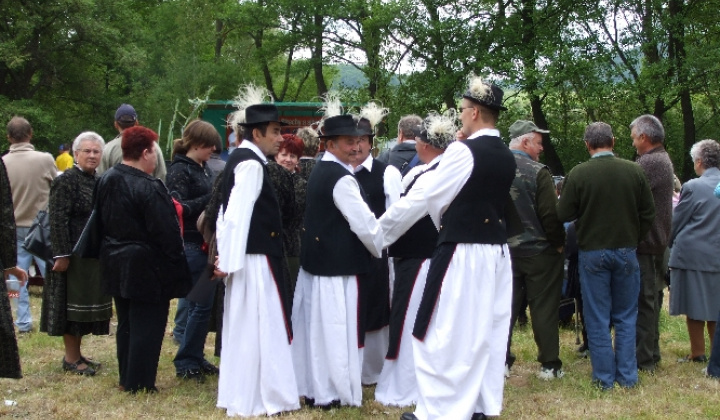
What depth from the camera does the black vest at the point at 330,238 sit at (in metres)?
5.35

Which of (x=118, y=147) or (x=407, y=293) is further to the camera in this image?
(x=118, y=147)

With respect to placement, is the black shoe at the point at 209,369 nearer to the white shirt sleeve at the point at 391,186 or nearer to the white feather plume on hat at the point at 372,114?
the white shirt sleeve at the point at 391,186

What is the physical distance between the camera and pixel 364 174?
6059 millimetres

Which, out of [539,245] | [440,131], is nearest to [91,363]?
[440,131]

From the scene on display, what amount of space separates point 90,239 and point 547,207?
3440 mm

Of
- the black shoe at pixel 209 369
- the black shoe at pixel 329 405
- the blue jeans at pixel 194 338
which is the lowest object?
the black shoe at pixel 209 369

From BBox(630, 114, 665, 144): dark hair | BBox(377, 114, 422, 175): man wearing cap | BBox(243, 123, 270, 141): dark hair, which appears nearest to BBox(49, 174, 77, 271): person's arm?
BBox(243, 123, 270, 141): dark hair

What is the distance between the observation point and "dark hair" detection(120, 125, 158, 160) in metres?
5.75

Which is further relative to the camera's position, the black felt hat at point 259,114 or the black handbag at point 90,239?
the black handbag at point 90,239

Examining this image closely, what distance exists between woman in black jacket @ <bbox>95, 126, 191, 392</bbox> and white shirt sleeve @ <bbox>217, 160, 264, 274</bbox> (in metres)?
0.73

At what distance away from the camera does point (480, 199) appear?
4863mm

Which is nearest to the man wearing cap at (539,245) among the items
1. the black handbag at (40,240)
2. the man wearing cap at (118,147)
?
the man wearing cap at (118,147)

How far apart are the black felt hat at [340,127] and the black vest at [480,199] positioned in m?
0.87

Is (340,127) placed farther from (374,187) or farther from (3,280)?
(3,280)
